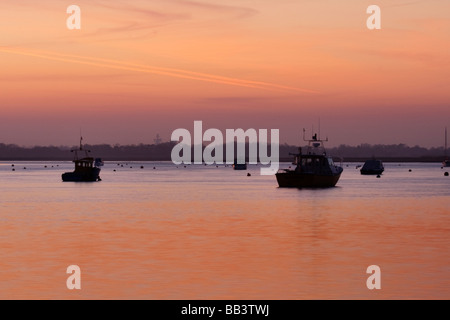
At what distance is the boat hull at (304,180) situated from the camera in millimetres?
114088

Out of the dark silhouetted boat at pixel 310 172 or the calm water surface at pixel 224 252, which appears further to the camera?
the dark silhouetted boat at pixel 310 172

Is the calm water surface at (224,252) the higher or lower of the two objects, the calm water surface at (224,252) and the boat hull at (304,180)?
the lower

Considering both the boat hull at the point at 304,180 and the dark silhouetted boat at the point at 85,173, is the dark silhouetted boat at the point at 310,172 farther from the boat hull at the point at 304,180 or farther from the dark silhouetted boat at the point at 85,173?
the dark silhouetted boat at the point at 85,173

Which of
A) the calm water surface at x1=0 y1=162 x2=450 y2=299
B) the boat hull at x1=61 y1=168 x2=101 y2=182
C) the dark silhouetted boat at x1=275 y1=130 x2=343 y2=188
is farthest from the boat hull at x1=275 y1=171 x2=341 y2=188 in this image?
the boat hull at x1=61 y1=168 x2=101 y2=182

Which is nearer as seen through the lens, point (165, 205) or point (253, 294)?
point (253, 294)

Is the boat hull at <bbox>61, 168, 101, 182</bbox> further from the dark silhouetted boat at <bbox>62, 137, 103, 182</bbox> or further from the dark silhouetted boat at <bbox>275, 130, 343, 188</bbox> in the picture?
the dark silhouetted boat at <bbox>275, 130, 343, 188</bbox>

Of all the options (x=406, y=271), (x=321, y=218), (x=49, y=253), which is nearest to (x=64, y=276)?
(x=49, y=253)

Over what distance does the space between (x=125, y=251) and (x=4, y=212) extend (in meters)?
33.6

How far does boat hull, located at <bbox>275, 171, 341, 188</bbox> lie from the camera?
4492 inches

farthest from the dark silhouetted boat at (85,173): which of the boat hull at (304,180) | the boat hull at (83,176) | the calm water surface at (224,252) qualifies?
the calm water surface at (224,252)
